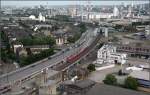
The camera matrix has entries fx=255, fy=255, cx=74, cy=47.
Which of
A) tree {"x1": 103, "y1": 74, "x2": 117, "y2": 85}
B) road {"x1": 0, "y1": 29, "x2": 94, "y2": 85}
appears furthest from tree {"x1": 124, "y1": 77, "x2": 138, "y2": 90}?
road {"x1": 0, "y1": 29, "x2": 94, "y2": 85}

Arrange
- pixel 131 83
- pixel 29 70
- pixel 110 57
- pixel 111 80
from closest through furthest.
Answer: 1. pixel 131 83
2. pixel 111 80
3. pixel 29 70
4. pixel 110 57

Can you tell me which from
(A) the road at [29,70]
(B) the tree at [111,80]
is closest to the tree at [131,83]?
(B) the tree at [111,80]

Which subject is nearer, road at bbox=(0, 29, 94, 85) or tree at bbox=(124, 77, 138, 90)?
tree at bbox=(124, 77, 138, 90)

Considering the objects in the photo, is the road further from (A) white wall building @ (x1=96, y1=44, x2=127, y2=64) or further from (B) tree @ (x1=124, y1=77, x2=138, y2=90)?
(B) tree @ (x1=124, y1=77, x2=138, y2=90)

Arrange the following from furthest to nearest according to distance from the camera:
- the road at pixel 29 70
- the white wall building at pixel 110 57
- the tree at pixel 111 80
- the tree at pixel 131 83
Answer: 1. the white wall building at pixel 110 57
2. the road at pixel 29 70
3. the tree at pixel 111 80
4. the tree at pixel 131 83

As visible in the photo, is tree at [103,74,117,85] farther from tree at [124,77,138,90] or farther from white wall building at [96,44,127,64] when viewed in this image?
white wall building at [96,44,127,64]

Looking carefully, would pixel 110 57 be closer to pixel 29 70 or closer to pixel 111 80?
pixel 111 80

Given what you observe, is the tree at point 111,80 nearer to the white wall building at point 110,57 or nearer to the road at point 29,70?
the road at point 29,70

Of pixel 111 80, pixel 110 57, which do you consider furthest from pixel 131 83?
pixel 110 57

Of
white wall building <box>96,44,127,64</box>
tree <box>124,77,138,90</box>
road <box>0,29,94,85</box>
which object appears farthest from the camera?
white wall building <box>96,44,127,64</box>

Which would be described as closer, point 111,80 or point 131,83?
point 131,83

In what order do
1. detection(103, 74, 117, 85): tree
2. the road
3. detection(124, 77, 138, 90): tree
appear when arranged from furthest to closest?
the road → detection(103, 74, 117, 85): tree → detection(124, 77, 138, 90): tree

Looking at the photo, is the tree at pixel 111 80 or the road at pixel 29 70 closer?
the tree at pixel 111 80
